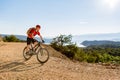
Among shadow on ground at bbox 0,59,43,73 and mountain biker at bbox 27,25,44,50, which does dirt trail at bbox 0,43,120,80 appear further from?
mountain biker at bbox 27,25,44,50

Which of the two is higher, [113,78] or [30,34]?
[30,34]

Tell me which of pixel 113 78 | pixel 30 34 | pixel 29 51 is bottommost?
pixel 113 78

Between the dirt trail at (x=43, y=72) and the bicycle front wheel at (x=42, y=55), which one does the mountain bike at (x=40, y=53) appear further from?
the dirt trail at (x=43, y=72)

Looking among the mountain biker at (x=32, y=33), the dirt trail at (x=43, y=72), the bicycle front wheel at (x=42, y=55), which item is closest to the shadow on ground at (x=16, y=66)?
the dirt trail at (x=43, y=72)

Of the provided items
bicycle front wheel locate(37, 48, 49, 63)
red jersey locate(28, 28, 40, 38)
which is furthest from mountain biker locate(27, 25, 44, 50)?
bicycle front wheel locate(37, 48, 49, 63)

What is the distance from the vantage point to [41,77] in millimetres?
10188

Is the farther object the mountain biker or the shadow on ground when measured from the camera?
the mountain biker

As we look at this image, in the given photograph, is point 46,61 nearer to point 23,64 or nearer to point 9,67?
point 23,64

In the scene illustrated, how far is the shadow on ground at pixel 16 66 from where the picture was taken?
37.1 ft

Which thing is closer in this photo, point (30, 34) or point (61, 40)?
point (30, 34)

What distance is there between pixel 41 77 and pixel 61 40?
16.4 meters

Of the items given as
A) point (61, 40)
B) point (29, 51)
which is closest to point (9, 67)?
→ point (29, 51)

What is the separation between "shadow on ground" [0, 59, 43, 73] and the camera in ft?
37.1

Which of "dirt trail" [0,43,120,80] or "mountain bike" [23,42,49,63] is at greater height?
"mountain bike" [23,42,49,63]
